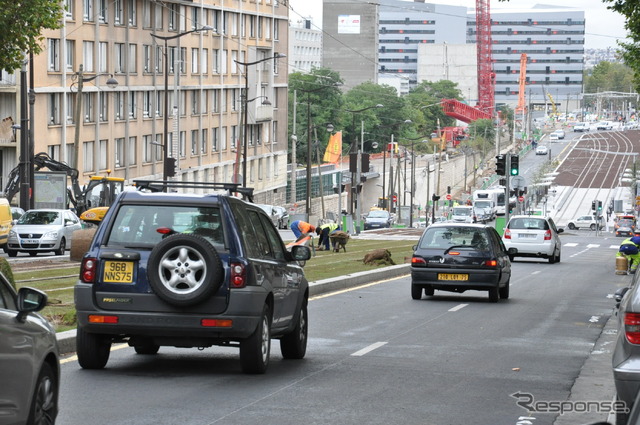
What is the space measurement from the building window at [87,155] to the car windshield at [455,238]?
1936 inches

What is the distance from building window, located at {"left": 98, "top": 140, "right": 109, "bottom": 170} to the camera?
73.9 meters

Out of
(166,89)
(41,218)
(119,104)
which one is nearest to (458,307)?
(41,218)

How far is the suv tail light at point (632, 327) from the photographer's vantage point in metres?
9.15

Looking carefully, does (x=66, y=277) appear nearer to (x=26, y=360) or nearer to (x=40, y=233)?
(x=40, y=233)

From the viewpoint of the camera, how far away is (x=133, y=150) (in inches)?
3113

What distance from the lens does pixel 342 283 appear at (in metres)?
26.4

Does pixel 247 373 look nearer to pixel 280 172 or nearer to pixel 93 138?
pixel 93 138

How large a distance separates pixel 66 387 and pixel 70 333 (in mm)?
3022

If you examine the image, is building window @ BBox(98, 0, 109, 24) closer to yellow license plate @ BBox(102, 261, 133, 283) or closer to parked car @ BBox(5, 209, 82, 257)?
parked car @ BBox(5, 209, 82, 257)

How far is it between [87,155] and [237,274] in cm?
6170

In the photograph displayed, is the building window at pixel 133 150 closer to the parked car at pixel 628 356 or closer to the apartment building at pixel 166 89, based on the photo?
the apartment building at pixel 166 89

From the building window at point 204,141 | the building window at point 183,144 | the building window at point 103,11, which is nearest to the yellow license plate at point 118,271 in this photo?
the building window at point 103,11

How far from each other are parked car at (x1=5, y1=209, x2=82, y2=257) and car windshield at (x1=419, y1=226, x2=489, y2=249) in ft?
66.5

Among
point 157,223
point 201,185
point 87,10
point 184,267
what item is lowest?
point 184,267
